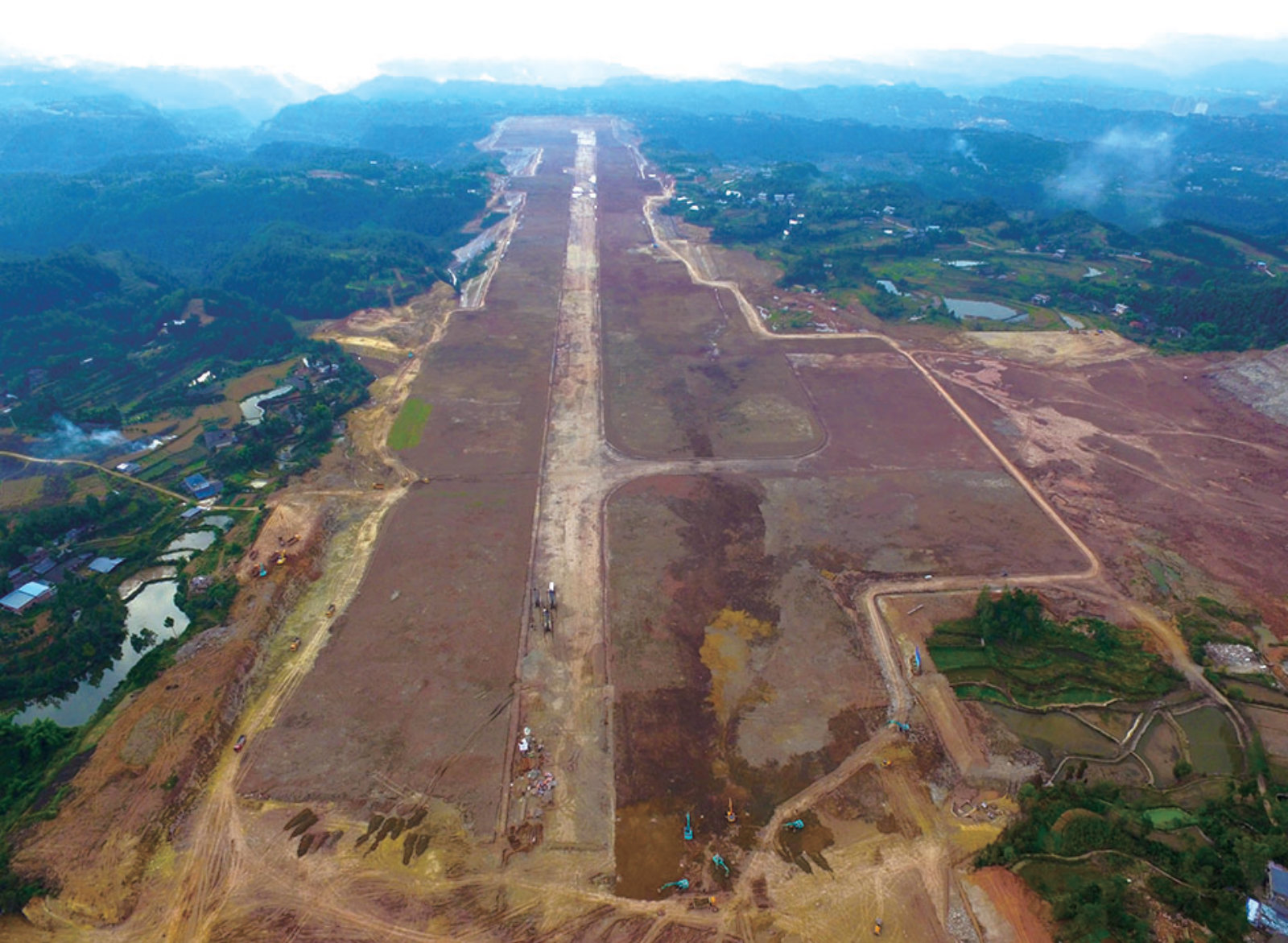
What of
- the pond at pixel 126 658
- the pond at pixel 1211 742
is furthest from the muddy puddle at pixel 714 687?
the pond at pixel 126 658

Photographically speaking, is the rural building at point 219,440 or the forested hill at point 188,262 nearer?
the rural building at point 219,440

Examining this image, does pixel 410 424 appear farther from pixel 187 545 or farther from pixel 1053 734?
pixel 1053 734

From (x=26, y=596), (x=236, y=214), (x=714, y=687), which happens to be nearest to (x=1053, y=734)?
(x=714, y=687)

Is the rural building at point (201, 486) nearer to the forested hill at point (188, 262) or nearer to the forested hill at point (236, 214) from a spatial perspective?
the forested hill at point (188, 262)

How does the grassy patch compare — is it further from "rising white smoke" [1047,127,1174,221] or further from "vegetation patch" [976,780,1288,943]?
"rising white smoke" [1047,127,1174,221]

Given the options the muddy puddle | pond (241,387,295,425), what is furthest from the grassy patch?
pond (241,387,295,425)

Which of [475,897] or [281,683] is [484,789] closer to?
[475,897]
